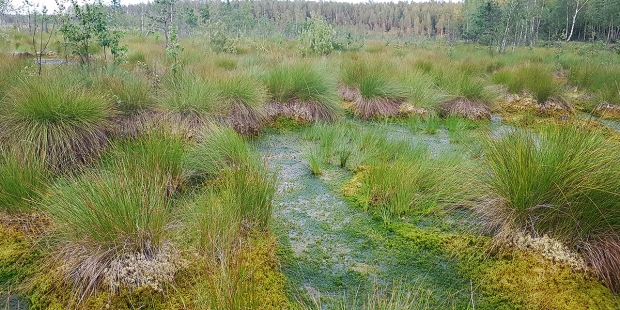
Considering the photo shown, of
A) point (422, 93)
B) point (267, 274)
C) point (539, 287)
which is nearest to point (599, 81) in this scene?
point (422, 93)

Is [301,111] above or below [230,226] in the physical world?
above

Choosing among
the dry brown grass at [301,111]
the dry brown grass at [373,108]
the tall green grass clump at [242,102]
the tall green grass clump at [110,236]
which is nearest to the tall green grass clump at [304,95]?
the dry brown grass at [301,111]

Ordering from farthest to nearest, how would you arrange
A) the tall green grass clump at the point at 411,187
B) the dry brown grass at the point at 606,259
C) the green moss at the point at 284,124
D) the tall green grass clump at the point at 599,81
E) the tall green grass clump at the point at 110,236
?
the tall green grass clump at the point at 599,81 < the green moss at the point at 284,124 < the tall green grass clump at the point at 411,187 < the dry brown grass at the point at 606,259 < the tall green grass clump at the point at 110,236

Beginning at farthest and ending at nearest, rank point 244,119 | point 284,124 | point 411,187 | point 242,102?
point 284,124 → point 242,102 → point 244,119 → point 411,187

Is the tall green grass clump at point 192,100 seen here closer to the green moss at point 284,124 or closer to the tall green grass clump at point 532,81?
the green moss at point 284,124

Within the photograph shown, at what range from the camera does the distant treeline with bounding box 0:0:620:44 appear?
24.9 meters

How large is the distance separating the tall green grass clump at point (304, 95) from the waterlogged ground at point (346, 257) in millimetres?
3000

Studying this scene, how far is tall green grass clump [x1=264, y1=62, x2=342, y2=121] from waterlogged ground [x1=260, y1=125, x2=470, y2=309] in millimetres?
3000

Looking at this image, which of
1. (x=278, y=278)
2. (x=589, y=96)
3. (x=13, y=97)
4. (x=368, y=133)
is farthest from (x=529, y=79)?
(x=13, y=97)

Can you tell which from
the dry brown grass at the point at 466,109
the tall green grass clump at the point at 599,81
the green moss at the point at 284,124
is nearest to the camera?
the green moss at the point at 284,124

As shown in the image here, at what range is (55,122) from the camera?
4148 millimetres

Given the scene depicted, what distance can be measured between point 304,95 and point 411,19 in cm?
7895

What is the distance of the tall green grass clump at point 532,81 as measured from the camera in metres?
8.65

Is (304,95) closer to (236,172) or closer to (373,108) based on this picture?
(373,108)
